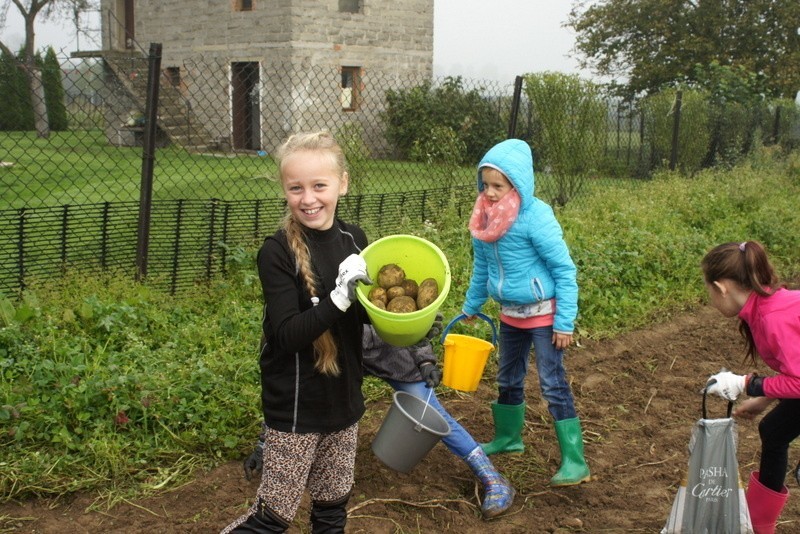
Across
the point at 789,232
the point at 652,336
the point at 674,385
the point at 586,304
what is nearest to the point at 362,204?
the point at 586,304

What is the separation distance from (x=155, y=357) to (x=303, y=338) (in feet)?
7.25

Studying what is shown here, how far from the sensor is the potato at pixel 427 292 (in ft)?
8.95

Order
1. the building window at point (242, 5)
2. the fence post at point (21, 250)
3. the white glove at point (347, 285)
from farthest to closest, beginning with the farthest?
the building window at point (242, 5)
the fence post at point (21, 250)
the white glove at point (347, 285)

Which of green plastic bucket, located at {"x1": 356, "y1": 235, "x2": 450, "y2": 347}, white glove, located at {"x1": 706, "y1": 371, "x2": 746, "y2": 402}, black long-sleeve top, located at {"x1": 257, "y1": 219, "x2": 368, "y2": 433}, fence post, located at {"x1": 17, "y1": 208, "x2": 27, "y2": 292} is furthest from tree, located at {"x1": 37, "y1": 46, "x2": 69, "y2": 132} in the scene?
white glove, located at {"x1": 706, "y1": 371, "x2": 746, "y2": 402}

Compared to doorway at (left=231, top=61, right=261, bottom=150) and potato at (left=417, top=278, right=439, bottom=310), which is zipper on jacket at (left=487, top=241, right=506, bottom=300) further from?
doorway at (left=231, top=61, right=261, bottom=150)

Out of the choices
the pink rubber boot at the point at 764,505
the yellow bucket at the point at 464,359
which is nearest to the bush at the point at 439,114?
the yellow bucket at the point at 464,359

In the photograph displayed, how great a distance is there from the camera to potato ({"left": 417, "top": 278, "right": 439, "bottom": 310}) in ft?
A: 8.95

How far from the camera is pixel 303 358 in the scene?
8.16ft

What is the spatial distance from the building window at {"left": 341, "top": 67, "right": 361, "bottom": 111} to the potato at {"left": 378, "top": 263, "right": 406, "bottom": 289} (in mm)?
14678

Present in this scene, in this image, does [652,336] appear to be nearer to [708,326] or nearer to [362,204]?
[708,326]

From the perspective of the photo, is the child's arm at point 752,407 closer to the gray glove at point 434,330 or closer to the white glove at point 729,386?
the white glove at point 729,386

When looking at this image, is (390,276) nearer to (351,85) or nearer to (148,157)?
(148,157)

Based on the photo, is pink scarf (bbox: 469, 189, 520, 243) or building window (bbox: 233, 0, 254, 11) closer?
pink scarf (bbox: 469, 189, 520, 243)

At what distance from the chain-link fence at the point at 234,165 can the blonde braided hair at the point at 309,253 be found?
946 millimetres
